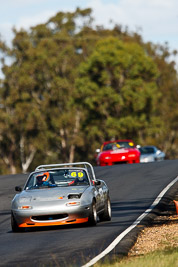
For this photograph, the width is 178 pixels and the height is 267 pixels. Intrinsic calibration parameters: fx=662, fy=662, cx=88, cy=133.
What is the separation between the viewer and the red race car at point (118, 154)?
117 feet

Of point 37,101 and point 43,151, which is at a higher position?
point 37,101

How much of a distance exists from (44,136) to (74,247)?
195ft

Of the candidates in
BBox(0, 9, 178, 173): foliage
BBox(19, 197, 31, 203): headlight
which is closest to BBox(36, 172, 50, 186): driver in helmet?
BBox(19, 197, 31, 203): headlight

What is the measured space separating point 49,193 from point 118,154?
2341 cm

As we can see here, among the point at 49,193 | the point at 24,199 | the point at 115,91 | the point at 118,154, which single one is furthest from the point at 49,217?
the point at 115,91

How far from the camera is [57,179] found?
13.3 m

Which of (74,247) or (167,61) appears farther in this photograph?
(167,61)

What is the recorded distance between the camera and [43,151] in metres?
72.1

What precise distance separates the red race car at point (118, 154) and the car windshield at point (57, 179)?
22269 mm

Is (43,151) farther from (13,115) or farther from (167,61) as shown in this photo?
(167,61)

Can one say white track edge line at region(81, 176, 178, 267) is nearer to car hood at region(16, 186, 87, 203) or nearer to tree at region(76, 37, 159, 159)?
car hood at region(16, 186, 87, 203)

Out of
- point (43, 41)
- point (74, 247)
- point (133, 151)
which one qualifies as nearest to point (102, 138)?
point (43, 41)

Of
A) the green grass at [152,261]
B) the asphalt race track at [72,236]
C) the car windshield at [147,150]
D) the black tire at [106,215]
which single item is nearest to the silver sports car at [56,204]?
the asphalt race track at [72,236]

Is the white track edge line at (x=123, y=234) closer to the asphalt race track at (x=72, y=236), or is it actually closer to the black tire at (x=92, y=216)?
the asphalt race track at (x=72, y=236)
